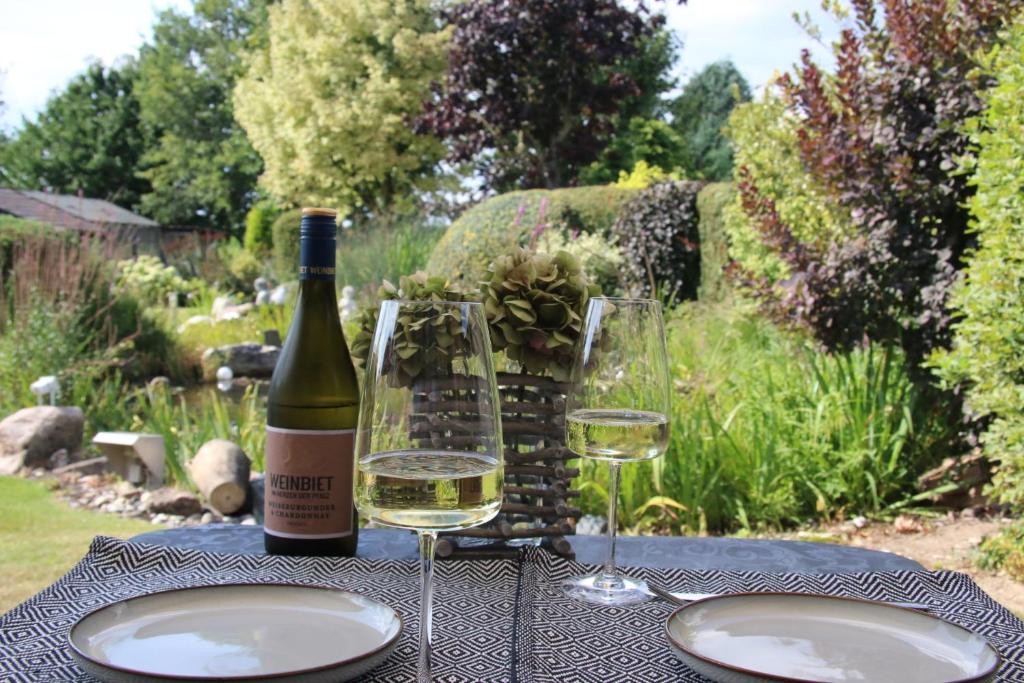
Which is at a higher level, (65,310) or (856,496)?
(65,310)

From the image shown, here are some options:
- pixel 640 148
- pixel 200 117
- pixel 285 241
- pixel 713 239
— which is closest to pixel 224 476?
pixel 713 239

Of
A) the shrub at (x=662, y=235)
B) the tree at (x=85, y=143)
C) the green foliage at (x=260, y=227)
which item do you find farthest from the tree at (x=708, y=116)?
the tree at (x=85, y=143)

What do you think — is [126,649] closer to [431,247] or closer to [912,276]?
[912,276]

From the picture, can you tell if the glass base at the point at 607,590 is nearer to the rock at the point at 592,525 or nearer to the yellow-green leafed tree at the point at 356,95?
the rock at the point at 592,525

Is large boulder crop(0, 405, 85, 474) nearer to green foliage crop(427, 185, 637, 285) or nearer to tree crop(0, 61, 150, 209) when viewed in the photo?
green foliage crop(427, 185, 637, 285)

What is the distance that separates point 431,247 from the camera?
11570 mm

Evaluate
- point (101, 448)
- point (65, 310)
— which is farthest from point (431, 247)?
point (101, 448)

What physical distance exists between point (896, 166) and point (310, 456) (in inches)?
140

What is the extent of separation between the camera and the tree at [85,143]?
33.8 meters

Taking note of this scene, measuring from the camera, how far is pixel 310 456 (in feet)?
4.63

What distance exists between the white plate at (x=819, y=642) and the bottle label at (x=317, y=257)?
0.82 meters

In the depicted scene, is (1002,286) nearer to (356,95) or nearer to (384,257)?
(384,257)

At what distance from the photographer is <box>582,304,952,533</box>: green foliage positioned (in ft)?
12.6

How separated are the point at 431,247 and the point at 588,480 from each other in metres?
8.14
